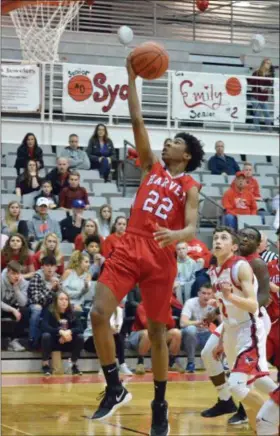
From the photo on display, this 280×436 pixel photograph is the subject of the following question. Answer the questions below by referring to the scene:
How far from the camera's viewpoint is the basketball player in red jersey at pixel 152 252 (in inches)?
291

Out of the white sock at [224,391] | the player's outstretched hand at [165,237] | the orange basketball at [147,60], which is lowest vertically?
the white sock at [224,391]

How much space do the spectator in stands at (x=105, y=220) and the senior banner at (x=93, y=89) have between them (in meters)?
3.38

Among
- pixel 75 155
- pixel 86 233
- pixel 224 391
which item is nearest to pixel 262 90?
pixel 75 155

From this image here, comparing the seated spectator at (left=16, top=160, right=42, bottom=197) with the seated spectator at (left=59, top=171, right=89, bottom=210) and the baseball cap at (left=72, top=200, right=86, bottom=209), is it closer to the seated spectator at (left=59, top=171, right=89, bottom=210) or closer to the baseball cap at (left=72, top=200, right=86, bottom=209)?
the seated spectator at (left=59, top=171, right=89, bottom=210)

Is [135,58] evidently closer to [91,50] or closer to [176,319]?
[176,319]

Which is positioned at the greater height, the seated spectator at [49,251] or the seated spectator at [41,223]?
the seated spectator at [41,223]

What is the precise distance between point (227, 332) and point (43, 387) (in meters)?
3.99

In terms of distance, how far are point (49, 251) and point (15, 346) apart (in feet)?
4.30

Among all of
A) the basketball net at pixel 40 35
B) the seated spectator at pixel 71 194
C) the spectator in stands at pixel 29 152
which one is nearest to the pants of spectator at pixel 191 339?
the seated spectator at pixel 71 194

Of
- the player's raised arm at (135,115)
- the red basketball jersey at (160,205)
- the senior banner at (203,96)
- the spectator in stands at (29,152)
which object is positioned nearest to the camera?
the player's raised arm at (135,115)

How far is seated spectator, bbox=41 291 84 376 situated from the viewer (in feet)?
42.8

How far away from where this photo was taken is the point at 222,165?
18.9 m

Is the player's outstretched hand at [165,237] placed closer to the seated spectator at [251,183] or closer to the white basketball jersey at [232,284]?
the white basketball jersey at [232,284]

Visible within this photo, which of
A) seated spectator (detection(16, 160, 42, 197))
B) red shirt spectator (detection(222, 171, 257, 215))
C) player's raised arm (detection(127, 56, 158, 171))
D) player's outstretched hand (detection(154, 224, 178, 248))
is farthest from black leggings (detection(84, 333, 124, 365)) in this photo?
player's outstretched hand (detection(154, 224, 178, 248))
